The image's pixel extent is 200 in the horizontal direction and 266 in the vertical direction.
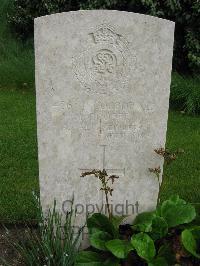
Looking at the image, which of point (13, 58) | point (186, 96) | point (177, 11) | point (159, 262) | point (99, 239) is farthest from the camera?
point (13, 58)

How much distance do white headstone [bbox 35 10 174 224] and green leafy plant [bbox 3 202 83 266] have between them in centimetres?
17

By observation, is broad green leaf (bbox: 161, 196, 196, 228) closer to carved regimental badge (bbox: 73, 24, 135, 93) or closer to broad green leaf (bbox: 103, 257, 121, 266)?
broad green leaf (bbox: 103, 257, 121, 266)

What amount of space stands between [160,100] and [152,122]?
15 cm

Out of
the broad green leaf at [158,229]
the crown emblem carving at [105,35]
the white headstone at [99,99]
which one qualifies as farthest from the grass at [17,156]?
the crown emblem carving at [105,35]

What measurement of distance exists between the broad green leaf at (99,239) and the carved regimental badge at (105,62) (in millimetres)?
891

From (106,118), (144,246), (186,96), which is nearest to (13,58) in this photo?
(186,96)

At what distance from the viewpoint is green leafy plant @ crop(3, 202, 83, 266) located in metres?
3.32

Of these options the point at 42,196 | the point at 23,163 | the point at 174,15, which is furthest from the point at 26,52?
the point at 42,196

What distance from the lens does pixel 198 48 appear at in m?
8.86

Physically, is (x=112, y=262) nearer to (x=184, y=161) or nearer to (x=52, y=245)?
(x=52, y=245)

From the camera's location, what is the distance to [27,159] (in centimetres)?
573

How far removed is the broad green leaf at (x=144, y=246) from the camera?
322cm

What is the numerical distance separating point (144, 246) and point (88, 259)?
365 millimetres

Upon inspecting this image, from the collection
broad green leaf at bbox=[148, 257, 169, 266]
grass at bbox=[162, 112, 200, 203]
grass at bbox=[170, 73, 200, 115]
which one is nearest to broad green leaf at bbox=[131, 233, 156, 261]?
broad green leaf at bbox=[148, 257, 169, 266]
